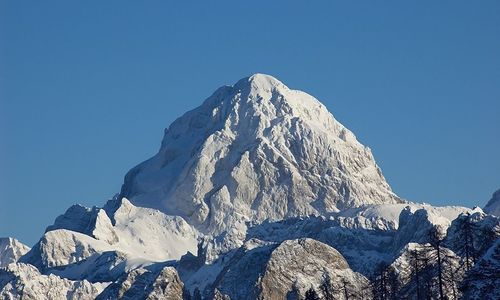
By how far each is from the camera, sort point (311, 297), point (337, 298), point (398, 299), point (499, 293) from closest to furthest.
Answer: point (499, 293)
point (311, 297)
point (398, 299)
point (337, 298)

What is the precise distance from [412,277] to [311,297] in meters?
39.0

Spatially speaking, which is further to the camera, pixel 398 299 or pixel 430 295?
pixel 398 299

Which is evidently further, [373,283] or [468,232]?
[373,283]

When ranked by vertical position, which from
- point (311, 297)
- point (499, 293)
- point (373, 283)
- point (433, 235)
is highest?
point (373, 283)

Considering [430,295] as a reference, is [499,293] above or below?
below

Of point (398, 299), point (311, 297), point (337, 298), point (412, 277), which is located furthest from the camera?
point (337, 298)

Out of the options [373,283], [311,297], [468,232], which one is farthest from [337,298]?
[311,297]

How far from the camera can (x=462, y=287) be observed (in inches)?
4117

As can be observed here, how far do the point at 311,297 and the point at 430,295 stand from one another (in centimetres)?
1783

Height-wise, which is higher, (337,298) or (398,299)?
(337,298)

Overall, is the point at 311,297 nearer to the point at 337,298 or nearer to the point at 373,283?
the point at 373,283

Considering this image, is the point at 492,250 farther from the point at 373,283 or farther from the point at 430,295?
the point at 373,283

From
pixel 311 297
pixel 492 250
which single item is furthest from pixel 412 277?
pixel 492 250

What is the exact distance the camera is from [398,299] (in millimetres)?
155750
